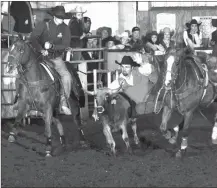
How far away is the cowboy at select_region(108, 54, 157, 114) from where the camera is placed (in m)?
9.53

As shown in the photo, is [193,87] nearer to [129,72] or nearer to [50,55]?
[129,72]

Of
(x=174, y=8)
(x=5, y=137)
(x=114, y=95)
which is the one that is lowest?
(x=5, y=137)

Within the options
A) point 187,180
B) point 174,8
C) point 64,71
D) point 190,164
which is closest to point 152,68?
point 64,71

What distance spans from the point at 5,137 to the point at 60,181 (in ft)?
12.4

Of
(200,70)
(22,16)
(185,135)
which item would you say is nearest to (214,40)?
(200,70)

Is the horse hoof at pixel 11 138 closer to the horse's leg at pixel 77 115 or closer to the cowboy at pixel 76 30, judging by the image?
the horse's leg at pixel 77 115

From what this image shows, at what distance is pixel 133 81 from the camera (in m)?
9.59

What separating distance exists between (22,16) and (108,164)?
5.97 m

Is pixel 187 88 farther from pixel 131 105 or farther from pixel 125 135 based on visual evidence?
pixel 125 135

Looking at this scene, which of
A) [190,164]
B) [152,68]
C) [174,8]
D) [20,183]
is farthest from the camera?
[174,8]

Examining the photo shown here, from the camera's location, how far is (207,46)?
516 inches

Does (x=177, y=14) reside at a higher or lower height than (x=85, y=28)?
higher

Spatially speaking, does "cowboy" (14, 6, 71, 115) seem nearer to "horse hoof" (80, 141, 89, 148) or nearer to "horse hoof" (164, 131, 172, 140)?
"horse hoof" (80, 141, 89, 148)

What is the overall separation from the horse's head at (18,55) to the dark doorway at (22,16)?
4.08 metres
